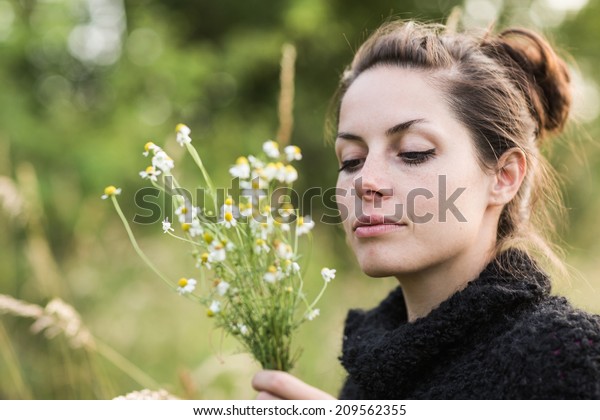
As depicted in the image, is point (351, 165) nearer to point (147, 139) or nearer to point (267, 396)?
point (267, 396)

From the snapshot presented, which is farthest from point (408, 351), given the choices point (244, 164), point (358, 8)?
point (358, 8)

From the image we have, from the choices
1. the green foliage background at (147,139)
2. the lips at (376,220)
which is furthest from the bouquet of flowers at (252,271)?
the green foliage background at (147,139)

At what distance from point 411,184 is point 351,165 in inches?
9.9

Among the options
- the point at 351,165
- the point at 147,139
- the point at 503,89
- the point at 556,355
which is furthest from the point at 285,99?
the point at 147,139

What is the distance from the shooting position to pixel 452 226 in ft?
6.21

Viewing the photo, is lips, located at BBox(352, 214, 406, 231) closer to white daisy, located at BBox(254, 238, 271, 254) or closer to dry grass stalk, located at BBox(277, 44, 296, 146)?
white daisy, located at BBox(254, 238, 271, 254)

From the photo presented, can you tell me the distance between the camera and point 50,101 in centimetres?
698

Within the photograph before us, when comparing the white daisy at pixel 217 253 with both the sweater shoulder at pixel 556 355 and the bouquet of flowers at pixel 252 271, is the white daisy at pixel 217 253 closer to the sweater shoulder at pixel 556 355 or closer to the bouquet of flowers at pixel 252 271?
the bouquet of flowers at pixel 252 271

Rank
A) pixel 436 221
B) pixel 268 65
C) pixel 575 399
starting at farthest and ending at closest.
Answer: pixel 268 65 < pixel 436 221 < pixel 575 399

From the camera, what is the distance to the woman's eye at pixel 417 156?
190cm

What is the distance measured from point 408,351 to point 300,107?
21.5ft

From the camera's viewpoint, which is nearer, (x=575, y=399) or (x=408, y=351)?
(x=575, y=399)

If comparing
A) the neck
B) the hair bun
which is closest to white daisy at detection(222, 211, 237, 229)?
the neck

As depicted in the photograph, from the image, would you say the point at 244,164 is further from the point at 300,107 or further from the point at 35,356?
the point at 300,107
